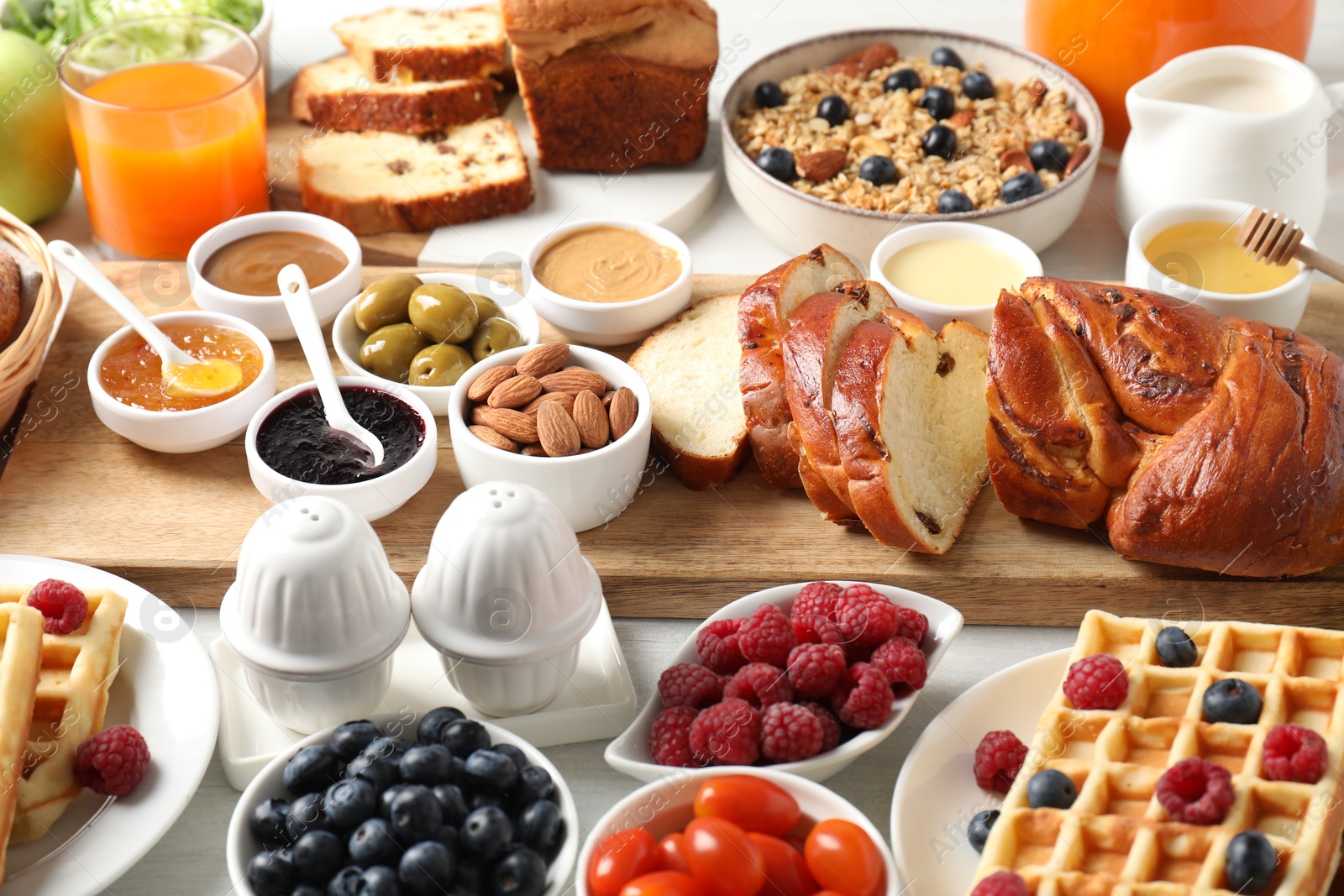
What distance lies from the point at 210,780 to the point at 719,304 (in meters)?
1.39

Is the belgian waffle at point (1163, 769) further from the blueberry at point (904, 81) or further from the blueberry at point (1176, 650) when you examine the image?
the blueberry at point (904, 81)

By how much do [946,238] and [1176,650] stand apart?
1.21 meters

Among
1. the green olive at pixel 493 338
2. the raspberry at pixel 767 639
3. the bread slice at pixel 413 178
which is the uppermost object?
the raspberry at pixel 767 639

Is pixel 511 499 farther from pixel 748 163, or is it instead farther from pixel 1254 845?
pixel 748 163

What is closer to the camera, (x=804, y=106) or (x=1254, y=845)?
(x=1254, y=845)

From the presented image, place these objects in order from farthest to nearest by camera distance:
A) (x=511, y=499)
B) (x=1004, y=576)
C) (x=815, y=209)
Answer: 1. (x=815, y=209)
2. (x=1004, y=576)
3. (x=511, y=499)

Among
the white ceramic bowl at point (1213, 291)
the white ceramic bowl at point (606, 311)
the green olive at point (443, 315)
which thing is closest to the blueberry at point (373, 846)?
the green olive at point (443, 315)

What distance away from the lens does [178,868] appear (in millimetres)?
1969

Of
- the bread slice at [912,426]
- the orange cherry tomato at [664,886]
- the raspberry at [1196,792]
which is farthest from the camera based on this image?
the bread slice at [912,426]

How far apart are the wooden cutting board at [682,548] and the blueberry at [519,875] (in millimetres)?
709

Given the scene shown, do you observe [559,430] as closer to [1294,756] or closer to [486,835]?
[486,835]

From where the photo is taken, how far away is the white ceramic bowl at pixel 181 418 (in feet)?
8.19

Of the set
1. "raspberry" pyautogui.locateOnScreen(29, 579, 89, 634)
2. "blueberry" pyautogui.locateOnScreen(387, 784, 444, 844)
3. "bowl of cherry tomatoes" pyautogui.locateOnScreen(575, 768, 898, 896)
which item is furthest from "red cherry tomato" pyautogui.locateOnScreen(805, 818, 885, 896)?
"raspberry" pyautogui.locateOnScreen(29, 579, 89, 634)

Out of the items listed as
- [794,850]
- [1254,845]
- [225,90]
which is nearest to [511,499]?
[794,850]
